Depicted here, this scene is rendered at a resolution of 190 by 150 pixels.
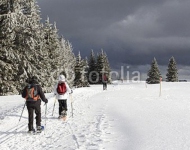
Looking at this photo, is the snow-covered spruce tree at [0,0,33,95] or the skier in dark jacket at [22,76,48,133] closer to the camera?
the skier in dark jacket at [22,76,48,133]

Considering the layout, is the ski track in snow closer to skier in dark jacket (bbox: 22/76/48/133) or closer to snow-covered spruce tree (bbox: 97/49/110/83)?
skier in dark jacket (bbox: 22/76/48/133)

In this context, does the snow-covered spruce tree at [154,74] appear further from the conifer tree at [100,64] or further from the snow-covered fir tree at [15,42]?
the snow-covered fir tree at [15,42]

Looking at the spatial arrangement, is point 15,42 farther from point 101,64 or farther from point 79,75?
point 101,64

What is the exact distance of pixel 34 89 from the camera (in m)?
9.10

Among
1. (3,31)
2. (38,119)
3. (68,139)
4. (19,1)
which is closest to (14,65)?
(3,31)

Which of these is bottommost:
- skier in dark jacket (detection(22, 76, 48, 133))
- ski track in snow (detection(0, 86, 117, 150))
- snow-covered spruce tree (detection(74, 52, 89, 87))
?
ski track in snow (detection(0, 86, 117, 150))

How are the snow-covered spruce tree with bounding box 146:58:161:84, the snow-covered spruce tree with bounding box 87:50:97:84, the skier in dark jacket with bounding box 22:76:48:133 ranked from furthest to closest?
the snow-covered spruce tree with bounding box 87:50:97:84 → the snow-covered spruce tree with bounding box 146:58:161:84 → the skier in dark jacket with bounding box 22:76:48:133

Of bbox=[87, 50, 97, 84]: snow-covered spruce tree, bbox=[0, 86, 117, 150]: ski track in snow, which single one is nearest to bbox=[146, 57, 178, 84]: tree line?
bbox=[87, 50, 97, 84]: snow-covered spruce tree

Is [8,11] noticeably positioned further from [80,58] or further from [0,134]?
[80,58]

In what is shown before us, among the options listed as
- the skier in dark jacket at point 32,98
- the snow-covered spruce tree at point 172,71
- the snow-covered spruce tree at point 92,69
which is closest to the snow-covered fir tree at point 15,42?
the skier in dark jacket at point 32,98

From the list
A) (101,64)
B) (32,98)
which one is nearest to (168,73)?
(101,64)

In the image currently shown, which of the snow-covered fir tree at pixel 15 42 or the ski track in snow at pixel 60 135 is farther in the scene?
the snow-covered fir tree at pixel 15 42

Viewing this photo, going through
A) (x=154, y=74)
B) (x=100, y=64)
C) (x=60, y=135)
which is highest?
(x=100, y=64)

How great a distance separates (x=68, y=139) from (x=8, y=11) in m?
19.9
